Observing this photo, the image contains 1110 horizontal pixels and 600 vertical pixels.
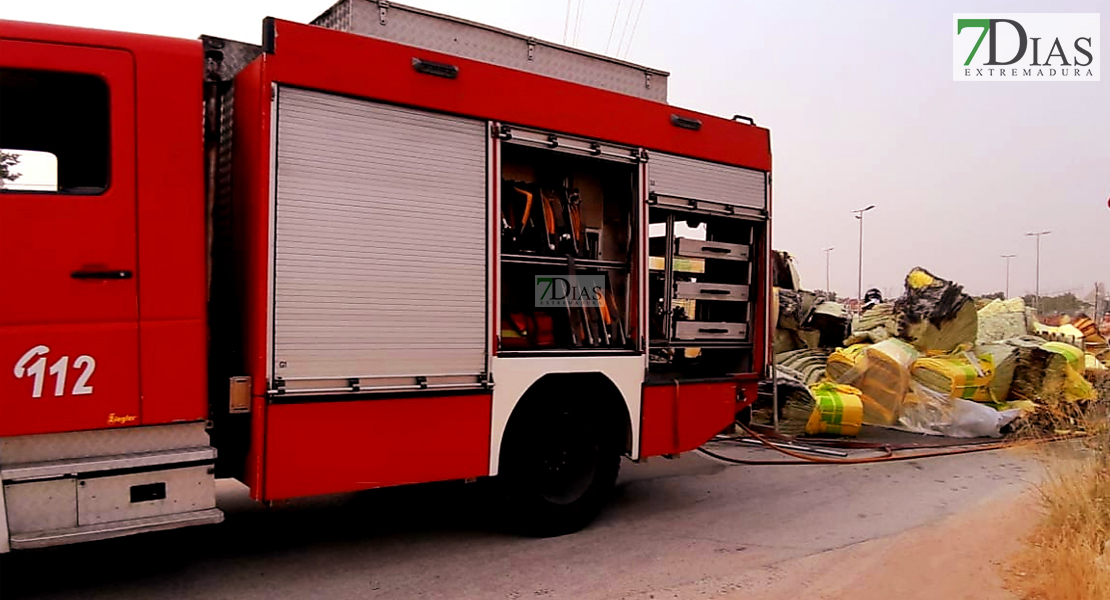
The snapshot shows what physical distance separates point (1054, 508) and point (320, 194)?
5.13 meters

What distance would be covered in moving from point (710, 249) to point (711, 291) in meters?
0.36

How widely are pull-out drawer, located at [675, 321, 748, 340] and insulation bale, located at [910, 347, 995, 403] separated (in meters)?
5.20

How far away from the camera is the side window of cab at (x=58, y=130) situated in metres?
4.50

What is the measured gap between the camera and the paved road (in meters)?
5.24

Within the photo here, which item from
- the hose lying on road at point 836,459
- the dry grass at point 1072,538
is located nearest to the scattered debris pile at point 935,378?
the hose lying on road at point 836,459

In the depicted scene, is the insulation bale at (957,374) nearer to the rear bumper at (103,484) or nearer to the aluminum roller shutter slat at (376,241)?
the aluminum roller shutter slat at (376,241)

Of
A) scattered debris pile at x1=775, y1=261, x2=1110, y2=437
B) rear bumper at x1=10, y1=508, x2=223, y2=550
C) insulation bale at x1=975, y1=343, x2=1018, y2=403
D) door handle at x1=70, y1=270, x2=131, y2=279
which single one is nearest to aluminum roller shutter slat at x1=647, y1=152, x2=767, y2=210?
scattered debris pile at x1=775, y1=261, x2=1110, y2=437


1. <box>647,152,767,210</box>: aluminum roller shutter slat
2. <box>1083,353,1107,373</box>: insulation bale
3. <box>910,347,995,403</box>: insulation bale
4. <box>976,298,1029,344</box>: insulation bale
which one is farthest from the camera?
<box>976,298,1029,344</box>: insulation bale

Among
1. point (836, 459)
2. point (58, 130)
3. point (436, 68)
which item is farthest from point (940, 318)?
point (58, 130)

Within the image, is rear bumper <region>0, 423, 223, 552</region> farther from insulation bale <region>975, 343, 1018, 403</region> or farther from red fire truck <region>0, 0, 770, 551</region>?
insulation bale <region>975, 343, 1018, 403</region>

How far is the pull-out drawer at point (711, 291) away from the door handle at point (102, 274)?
13.8 feet

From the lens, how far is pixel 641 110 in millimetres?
6934

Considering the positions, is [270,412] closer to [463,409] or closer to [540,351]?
[463,409]

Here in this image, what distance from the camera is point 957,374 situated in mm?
11773
